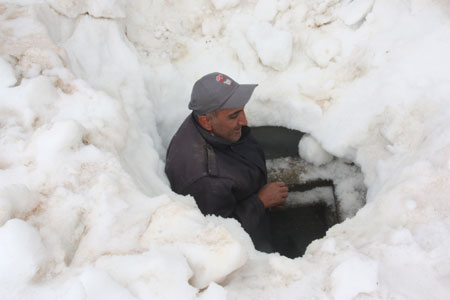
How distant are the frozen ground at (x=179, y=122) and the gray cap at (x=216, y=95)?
1.07ft

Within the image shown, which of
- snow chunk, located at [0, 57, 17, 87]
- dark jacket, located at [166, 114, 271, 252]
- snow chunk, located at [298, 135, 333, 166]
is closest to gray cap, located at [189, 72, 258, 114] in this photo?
dark jacket, located at [166, 114, 271, 252]

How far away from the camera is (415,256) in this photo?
3.64 feet

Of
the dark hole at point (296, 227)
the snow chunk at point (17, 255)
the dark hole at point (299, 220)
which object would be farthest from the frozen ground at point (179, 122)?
the dark hole at point (296, 227)

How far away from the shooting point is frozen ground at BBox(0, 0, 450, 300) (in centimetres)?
100

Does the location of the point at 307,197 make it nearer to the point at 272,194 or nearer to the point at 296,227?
the point at 296,227

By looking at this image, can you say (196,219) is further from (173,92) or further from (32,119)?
(173,92)

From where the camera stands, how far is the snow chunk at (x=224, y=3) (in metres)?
2.19

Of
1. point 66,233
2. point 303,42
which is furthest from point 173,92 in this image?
point 66,233

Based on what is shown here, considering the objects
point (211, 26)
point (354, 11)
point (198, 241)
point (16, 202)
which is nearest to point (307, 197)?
point (354, 11)

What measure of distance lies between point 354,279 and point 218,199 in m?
0.78

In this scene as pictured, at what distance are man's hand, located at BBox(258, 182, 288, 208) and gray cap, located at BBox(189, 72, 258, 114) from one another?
19.1 inches

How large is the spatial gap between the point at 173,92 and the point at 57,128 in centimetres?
100

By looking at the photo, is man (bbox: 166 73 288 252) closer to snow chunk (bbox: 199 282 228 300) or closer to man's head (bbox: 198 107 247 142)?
man's head (bbox: 198 107 247 142)

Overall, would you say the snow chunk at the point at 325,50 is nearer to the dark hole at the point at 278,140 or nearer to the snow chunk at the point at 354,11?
the snow chunk at the point at 354,11
